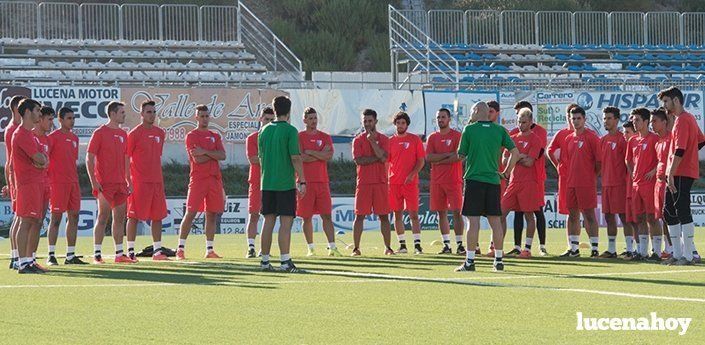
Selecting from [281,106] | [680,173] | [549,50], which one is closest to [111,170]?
[281,106]

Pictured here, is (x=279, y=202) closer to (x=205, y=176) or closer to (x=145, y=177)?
(x=145, y=177)

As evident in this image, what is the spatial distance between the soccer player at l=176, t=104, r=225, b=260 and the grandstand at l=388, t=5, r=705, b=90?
1982cm

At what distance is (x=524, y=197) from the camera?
19.0 metres

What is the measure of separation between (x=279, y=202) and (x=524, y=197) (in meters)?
4.96

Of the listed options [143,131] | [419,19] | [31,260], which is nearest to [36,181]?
[31,260]

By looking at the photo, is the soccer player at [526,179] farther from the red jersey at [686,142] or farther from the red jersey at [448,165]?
the red jersey at [686,142]

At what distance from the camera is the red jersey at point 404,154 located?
2039 cm

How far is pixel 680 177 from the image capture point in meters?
16.2

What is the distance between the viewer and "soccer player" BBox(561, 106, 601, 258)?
1906 cm

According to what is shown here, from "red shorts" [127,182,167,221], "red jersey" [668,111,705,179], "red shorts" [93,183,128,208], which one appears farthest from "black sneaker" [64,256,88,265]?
"red jersey" [668,111,705,179]

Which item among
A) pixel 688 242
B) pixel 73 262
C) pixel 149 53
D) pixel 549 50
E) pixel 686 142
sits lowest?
pixel 73 262

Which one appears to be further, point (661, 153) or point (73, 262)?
point (73, 262)

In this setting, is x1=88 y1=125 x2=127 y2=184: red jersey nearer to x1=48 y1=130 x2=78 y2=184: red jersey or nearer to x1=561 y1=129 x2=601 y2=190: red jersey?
x1=48 y1=130 x2=78 y2=184: red jersey

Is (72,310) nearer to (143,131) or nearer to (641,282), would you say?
(641,282)
